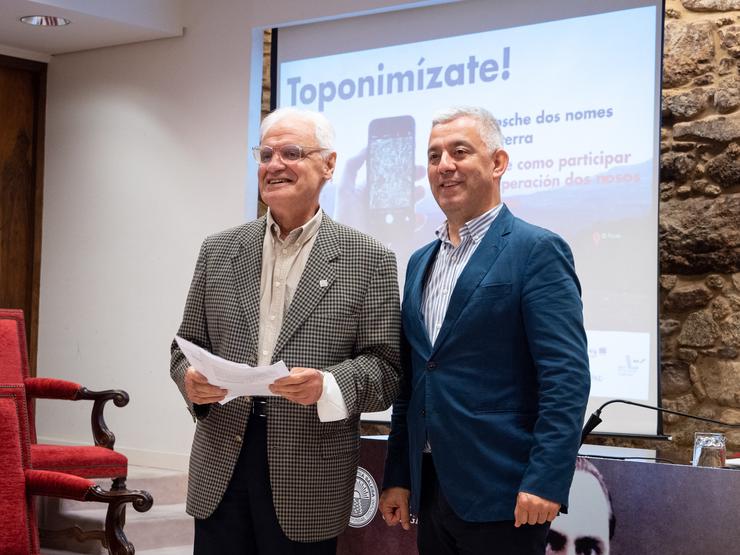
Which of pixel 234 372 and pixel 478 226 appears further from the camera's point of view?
pixel 478 226

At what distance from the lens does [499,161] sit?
7.02 ft

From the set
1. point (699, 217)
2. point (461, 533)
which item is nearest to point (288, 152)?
point (461, 533)

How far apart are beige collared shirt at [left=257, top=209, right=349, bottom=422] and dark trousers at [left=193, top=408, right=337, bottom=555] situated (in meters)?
0.18

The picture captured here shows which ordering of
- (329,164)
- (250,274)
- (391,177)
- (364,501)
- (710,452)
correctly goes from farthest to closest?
(391,177) → (364,501) → (710,452) → (329,164) → (250,274)

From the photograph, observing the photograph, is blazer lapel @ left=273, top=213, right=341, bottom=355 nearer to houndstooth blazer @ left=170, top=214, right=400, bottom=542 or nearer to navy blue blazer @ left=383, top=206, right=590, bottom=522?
houndstooth blazer @ left=170, top=214, right=400, bottom=542

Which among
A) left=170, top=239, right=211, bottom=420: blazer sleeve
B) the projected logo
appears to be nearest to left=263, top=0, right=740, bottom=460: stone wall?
the projected logo

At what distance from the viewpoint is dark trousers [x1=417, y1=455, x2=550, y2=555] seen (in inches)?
74.4

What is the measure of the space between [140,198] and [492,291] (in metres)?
4.33

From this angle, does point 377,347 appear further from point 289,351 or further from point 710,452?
point 710,452

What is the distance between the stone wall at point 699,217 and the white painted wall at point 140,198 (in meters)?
1.89

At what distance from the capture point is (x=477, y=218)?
2.10 m

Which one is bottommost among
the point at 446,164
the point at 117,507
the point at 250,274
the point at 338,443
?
the point at 117,507

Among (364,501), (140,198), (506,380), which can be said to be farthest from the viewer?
(140,198)

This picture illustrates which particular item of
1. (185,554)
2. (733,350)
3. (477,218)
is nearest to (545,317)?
(477,218)
